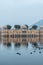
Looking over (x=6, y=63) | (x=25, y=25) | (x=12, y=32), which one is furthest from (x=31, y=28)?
(x=6, y=63)

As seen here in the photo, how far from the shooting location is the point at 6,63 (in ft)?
35.0

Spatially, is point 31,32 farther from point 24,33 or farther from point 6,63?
point 6,63

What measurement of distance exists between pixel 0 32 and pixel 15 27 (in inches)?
112

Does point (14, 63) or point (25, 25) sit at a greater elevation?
point (25, 25)

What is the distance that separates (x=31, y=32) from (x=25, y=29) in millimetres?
1245

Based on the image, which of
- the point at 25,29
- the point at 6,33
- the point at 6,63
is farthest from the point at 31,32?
the point at 6,63

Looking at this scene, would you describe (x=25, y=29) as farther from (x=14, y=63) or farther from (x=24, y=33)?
(x=14, y=63)

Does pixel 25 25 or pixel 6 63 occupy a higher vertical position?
pixel 25 25

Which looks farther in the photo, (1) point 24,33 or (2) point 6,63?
(1) point 24,33

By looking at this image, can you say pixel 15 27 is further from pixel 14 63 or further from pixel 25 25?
pixel 14 63

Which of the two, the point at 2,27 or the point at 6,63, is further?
the point at 2,27

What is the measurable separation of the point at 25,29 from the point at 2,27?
14.4ft

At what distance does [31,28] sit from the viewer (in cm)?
4628

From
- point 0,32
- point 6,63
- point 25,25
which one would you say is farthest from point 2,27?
point 6,63
